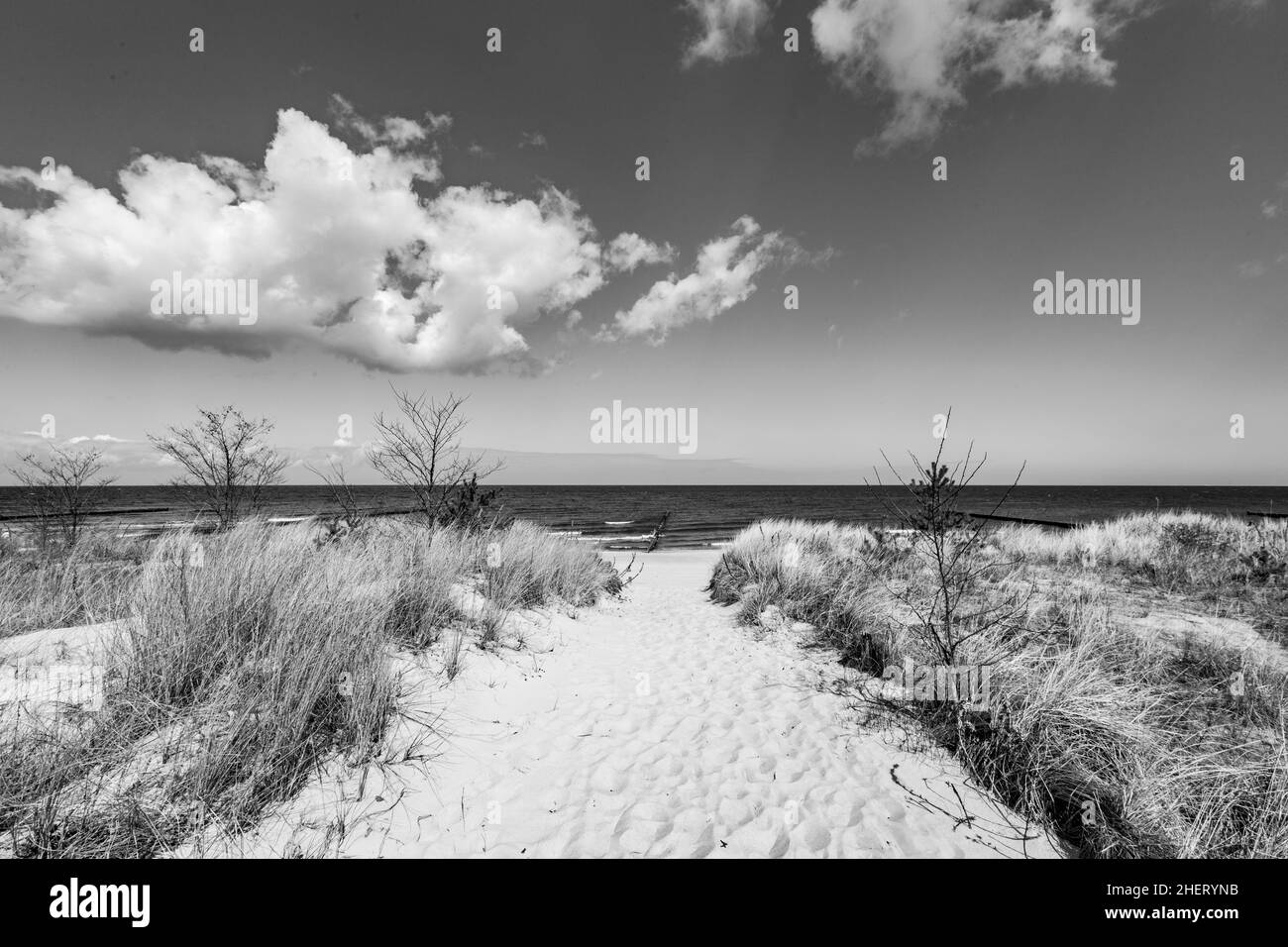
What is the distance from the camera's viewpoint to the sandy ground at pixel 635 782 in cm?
299

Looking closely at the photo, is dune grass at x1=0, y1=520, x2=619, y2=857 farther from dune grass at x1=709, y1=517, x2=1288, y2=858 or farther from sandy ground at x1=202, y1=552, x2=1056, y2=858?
dune grass at x1=709, y1=517, x2=1288, y2=858

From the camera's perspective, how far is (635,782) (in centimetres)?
375

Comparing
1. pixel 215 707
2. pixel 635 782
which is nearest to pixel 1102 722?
pixel 635 782

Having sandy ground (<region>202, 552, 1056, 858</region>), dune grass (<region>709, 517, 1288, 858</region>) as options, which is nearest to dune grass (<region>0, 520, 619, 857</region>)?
sandy ground (<region>202, 552, 1056, 858</region>)

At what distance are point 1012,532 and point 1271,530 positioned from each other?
6228mm

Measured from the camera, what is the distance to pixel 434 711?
4234 mm

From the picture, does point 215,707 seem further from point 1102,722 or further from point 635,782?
point 1102,722

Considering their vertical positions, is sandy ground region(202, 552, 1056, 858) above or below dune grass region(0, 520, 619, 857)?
below

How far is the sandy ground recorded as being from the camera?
2.99 metres

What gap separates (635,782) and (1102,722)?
3.96m

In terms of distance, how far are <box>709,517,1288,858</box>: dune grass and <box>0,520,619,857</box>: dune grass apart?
5027mm

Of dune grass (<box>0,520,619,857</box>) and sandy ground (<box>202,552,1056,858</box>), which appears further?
sandy ground (<box>202,552,1056,858</box>)
